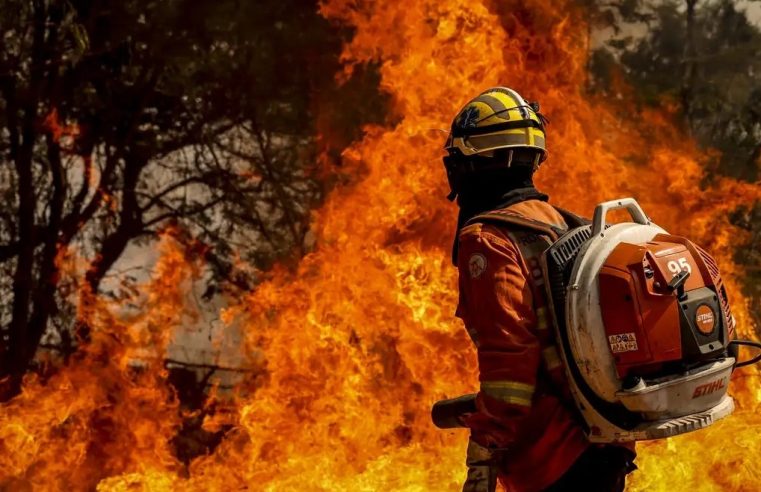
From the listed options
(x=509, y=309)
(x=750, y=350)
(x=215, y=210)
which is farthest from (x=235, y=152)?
(x=509, y=309)

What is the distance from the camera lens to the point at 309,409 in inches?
299

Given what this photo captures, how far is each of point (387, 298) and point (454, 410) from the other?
4.20 metres

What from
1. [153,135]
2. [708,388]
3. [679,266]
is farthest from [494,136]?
[153,135]

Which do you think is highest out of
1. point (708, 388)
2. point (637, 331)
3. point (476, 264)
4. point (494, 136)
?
point (494, 136)

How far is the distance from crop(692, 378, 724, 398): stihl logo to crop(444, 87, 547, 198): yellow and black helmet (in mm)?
1010

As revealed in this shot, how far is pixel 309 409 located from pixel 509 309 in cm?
500

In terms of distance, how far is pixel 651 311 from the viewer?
2.74 meters

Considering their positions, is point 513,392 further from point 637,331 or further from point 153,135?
point 153,135

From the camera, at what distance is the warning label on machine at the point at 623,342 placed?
2.74 m

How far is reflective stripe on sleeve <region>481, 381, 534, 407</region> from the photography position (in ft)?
9.29

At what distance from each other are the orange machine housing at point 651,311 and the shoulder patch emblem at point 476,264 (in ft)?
1.28

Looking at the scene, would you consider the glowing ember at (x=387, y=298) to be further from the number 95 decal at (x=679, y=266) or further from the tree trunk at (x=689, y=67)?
the number 95 decal at (x=679, y=266)

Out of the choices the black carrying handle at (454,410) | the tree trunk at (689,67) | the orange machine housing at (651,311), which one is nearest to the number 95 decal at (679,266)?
the orange machine housing at (651,311)

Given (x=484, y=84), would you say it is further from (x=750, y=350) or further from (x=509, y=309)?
(x=509, y=309)
